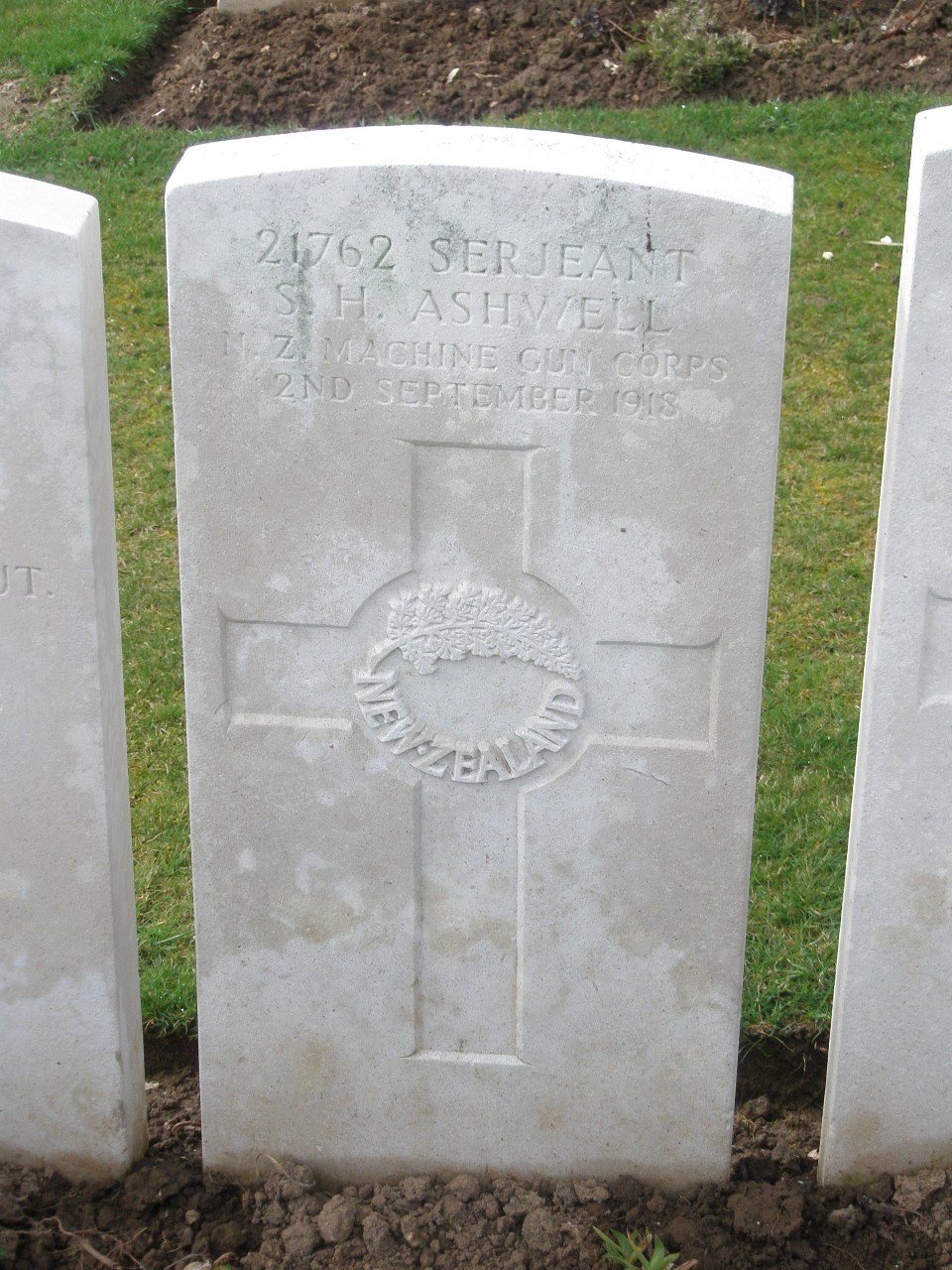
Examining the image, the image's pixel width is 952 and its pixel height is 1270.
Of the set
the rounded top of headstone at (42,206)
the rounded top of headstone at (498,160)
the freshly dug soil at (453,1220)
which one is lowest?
the freshly dug soil at (453,1220)

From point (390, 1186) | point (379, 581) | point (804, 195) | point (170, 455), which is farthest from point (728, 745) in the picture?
point (804, 195)

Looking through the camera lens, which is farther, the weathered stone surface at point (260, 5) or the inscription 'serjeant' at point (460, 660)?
the weathered stone surface at point (260, 5)

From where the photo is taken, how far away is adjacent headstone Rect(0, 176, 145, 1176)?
8.75ft

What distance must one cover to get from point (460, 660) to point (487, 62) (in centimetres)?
668

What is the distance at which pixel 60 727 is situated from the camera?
2.93 metres

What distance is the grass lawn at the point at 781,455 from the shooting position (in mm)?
4039

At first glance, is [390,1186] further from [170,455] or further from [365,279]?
[170,455]

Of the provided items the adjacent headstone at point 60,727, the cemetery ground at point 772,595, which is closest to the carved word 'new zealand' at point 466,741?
the cemetery ground at point 772,595

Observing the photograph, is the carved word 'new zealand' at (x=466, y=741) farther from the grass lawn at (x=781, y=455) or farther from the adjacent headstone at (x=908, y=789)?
the grass lawn at (x=781, y=455)

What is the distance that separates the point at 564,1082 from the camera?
10.4 feet

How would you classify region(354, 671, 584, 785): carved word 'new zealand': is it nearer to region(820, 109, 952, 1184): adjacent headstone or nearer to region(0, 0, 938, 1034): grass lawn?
region(820, 109, 952, 1184): adjacent headstone

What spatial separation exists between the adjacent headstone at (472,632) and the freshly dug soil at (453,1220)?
74mm

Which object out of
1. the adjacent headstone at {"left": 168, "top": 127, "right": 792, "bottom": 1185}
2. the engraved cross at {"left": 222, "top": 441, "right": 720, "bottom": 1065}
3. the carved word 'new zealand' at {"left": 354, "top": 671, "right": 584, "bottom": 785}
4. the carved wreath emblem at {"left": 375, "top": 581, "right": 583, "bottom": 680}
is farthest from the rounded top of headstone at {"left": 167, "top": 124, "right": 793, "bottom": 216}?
the carved word 'new zealand' at {"left": 354, "top": 671, "right": 584, "bottom": 785}

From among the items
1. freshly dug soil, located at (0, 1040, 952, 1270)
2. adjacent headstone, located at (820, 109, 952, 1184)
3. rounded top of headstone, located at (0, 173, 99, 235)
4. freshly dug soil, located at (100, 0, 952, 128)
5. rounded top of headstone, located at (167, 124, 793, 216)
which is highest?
freshly dug soil, located at (100, 0, 952, 128)
